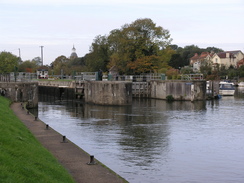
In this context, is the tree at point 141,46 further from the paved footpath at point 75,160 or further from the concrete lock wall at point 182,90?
the paved footpath at point 75,160

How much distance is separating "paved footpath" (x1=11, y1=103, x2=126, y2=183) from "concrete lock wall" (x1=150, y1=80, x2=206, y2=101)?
35.0m

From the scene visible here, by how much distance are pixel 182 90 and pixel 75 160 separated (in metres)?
41.2

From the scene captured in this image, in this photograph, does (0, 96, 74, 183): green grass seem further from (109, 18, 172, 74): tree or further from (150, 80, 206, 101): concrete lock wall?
(109, 18, 172, 74): tree

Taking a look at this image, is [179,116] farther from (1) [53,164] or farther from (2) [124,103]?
(1) [53,164]

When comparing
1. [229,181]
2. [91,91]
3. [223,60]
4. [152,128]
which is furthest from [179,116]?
[223,60]

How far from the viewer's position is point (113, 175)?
1261cm

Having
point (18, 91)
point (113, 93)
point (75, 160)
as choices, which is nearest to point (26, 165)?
point (75, 160)

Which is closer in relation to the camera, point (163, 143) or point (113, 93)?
point (163, 143)

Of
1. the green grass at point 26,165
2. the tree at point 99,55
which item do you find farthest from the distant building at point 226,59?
the green grass at point 26,165

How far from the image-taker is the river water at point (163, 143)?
16.1 m

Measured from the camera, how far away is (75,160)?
1423cm

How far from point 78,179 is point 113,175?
1328mm

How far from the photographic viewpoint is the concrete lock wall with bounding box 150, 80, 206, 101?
173ft

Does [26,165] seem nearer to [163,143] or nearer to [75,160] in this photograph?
[75,160]
